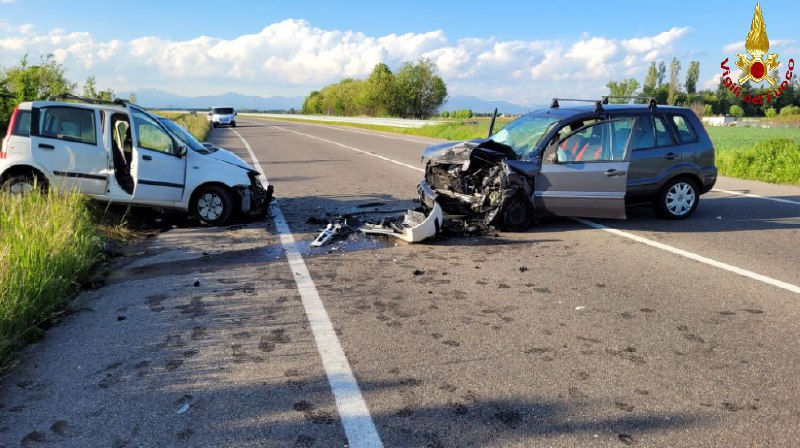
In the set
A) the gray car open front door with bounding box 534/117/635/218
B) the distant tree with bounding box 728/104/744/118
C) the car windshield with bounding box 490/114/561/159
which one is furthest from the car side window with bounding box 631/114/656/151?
the distant tree with bounding box 728/104/744/118

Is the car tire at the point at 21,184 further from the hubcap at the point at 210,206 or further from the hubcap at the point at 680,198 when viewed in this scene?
the hubcap at the point at 680,198

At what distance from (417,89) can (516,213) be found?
87.4 m

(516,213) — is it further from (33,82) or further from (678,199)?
(33,82)

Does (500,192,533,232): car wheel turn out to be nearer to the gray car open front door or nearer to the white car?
the gray car open front door

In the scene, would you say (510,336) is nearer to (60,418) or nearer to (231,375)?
(231,375)

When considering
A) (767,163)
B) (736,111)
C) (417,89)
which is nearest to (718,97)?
(736,111)

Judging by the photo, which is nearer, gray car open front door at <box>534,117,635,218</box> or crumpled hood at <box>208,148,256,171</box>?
gray car open front door at <box>534,117,635,218</box>

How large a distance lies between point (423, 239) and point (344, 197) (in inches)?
145

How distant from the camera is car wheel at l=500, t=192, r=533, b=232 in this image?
303 inches

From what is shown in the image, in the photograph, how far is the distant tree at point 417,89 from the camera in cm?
9206

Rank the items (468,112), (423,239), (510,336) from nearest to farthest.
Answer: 1. (510,336)
2. (423,239)
3. (468,112)

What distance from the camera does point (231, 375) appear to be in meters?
3.59

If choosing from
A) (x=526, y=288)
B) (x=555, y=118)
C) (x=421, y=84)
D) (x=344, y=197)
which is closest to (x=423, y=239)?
(x=526, y=288)

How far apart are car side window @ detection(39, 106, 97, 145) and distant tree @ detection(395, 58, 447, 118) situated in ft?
283
